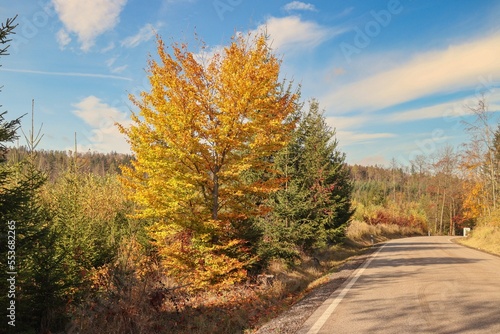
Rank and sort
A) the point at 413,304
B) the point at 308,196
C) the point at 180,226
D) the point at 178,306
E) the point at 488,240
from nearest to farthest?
the point at 413,304
the point at 178,306
the point at 180,226
the point at 308,196
the point at 488,240

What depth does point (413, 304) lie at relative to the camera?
6707mm

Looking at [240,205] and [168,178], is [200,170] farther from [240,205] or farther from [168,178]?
[240,205]

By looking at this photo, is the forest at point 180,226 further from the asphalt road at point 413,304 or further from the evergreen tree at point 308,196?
the asphalt road at point 413,304

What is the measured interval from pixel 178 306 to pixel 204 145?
15.8 ft

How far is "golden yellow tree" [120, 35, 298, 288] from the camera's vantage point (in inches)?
385

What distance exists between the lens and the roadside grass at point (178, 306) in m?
6.83

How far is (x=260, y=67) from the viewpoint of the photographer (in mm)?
10117

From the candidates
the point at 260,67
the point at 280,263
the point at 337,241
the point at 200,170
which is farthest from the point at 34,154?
the point at 337,241

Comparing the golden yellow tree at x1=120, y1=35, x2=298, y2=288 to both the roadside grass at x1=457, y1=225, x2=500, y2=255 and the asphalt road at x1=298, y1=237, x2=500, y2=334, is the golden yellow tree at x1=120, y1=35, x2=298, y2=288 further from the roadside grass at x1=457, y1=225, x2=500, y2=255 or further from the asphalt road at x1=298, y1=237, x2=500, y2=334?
the roadside grass at x1=457, y1=225, x2=500, y2=255

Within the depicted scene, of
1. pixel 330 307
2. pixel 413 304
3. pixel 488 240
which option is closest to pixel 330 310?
pixel 330 307

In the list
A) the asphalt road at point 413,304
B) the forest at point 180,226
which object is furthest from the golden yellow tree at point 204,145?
the asphalt road at point 413,304

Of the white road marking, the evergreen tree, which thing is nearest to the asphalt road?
the white road marking

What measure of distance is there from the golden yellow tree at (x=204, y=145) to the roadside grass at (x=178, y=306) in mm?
796

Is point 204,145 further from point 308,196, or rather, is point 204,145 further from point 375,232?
point 375,232
